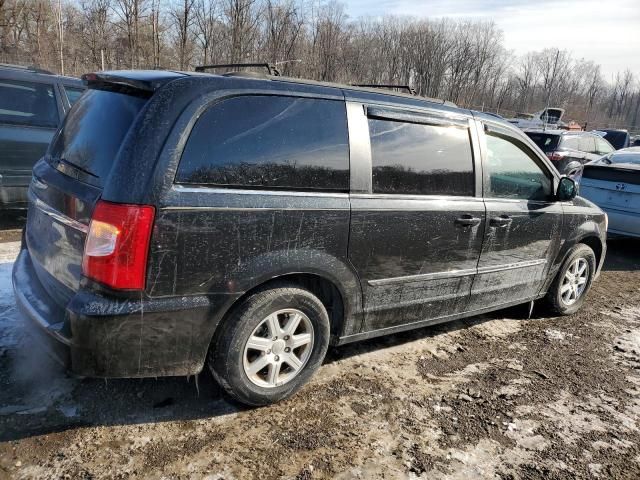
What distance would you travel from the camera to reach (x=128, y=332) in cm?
237

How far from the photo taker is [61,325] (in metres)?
2.43

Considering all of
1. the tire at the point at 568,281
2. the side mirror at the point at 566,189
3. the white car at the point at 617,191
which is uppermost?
the side mirror at the point at 566,189

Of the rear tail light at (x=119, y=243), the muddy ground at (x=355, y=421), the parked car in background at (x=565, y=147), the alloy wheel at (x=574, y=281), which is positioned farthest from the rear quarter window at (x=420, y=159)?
the parked car in background at (x=565, y=147)

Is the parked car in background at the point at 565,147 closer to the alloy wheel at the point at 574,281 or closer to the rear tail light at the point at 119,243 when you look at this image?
the alloy wheel at the point at 574,281

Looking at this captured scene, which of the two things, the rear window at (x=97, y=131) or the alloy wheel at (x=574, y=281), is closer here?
the rear window at (x=97, y=131)

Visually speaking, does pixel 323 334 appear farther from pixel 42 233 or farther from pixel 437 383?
pixel 42 233

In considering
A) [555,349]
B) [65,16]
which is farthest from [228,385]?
[65,16]

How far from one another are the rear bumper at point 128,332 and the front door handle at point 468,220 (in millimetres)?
1736

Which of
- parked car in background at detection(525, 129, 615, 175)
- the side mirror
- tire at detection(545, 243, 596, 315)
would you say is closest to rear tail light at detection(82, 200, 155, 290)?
the side mirror

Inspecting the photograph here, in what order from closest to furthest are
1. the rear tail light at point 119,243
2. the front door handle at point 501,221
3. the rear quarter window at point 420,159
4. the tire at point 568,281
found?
the rear tail light at point 119,243
the rear quarter window at point 420,159
the front door handle at point 501,221
the tire at point 568,281

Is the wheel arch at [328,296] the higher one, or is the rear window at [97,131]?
the rear window at [97,131]

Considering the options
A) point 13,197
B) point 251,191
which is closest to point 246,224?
point 251,191

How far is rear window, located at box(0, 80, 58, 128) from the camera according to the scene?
5.62 meters

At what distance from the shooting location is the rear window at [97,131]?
8.13 feet
